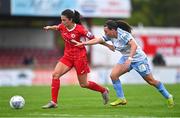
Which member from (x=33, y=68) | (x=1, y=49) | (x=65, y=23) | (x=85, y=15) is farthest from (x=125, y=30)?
(x=1, y=49)

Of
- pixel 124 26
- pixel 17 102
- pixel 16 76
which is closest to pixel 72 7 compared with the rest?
pixel 16 76

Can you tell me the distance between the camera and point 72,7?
42.8 metres

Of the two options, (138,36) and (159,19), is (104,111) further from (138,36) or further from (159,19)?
(159,19)

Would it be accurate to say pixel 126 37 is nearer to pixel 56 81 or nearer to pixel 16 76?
pixel 56 81

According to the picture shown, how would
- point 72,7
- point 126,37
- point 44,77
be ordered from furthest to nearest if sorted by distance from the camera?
point 72,7 → point 44,77 → point 126,37

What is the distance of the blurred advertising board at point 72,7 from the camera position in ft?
137

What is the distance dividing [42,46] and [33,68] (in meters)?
12.2

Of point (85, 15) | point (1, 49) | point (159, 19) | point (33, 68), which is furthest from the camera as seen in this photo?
point (159, 19)

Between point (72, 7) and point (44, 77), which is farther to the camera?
point (72, 7)

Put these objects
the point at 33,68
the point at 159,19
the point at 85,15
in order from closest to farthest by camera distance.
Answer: the point at 33,68
the point at 85,15
the point at 159,19

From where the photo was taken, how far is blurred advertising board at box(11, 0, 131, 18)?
41.9m

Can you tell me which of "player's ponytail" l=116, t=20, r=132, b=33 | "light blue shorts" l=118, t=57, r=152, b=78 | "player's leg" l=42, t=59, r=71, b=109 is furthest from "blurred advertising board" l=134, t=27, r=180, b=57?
"player's leg" l=42, t=59, r=71, b=109

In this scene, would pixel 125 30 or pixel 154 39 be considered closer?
pixel 125 30

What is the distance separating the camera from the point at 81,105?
17.8 meters
